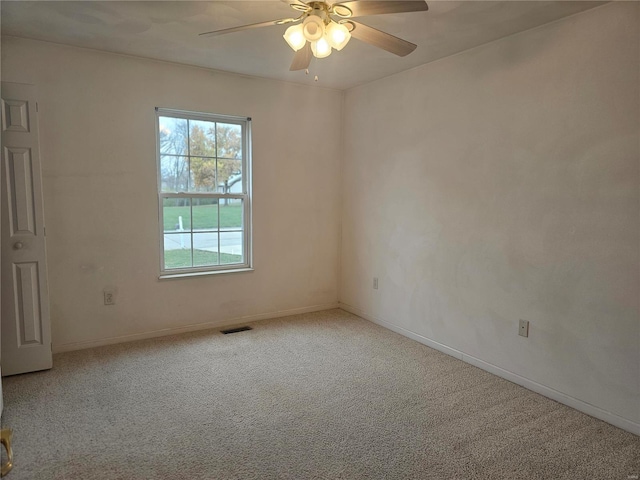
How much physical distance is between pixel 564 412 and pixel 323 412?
1.51 m

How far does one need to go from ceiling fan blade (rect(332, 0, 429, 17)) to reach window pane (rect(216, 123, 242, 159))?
2.26m

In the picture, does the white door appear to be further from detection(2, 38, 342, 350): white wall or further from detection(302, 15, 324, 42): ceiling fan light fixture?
detection(302, 15, 324, 42): ceiling fan light fixture

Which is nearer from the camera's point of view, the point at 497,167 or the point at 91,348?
the point at 497,167

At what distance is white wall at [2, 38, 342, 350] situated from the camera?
3219 mm

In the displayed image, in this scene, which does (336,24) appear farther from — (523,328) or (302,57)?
(523,328)

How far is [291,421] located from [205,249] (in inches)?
83.3

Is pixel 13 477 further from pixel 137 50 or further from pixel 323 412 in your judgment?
pixel 137 50

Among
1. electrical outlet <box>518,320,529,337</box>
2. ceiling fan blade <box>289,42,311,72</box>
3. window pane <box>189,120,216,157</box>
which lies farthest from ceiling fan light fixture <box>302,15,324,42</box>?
electrical outlet <box>518,320,529,337</box>

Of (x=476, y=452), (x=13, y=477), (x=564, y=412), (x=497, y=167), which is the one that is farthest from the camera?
(x=497, y=167)

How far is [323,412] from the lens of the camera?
2.50 metres

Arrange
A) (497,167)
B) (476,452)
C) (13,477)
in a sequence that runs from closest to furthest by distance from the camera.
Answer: (13,477)
(476,452)
(497,167)

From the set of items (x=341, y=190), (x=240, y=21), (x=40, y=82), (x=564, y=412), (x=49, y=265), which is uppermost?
(x=240, y=21)

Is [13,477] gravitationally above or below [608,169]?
below

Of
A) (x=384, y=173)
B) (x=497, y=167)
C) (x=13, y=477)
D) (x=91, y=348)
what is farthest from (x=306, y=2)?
(x=91, y=348)
